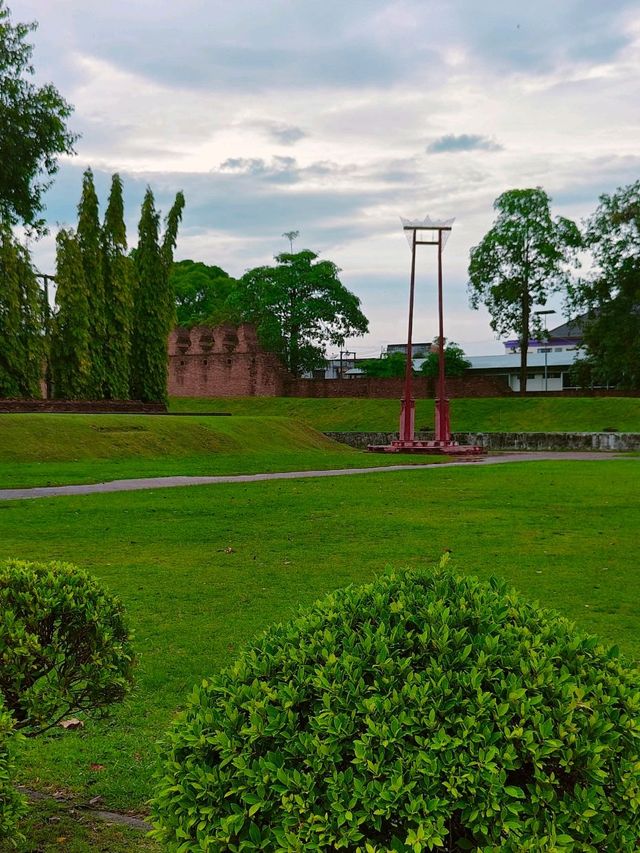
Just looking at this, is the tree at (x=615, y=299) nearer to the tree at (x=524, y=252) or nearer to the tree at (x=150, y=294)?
the tree at (x=524, y=252)

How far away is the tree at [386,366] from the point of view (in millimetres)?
83562

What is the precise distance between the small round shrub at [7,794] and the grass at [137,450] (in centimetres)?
1623

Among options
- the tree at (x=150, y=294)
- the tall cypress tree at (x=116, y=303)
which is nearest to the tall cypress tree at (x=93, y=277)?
the tall cypress tree at (x=116, y=303)

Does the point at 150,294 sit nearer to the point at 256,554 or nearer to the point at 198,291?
the point at 256,554

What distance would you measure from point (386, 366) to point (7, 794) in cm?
8188

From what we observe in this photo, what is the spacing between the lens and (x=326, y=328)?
74750mm

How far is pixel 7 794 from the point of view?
2.95 meters

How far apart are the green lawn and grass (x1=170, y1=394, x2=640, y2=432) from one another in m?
31.8

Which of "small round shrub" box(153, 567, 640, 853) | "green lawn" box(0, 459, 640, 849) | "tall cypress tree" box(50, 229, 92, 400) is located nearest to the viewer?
"small round shrub" box(153, 567, 640, 853)

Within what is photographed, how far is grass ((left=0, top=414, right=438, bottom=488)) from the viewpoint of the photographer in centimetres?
2203

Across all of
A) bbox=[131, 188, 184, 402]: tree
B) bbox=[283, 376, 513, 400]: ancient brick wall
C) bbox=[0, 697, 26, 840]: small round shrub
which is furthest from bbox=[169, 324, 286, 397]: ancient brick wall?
bbox=[0, 697, 26, 840]: small round shrub

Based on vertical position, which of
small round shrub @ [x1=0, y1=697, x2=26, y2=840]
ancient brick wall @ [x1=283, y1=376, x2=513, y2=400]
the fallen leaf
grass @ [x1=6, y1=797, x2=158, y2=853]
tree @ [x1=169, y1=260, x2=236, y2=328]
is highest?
tree @ [x1=169, y1=260, x2=236, y2=328]

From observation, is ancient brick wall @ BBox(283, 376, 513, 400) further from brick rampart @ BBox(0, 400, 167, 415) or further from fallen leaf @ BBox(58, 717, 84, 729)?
fallen leaf @ BBox(58, 717, 84, 729)

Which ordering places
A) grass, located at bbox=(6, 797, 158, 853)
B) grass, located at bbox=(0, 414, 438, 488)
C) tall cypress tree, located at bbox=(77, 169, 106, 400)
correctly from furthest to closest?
1. tall cypress tree, located at bbox=(77, 169, 106, 400)
2. grass, located at bbox=(0, 414, 438, 488)
3. grass, located at bbox=(6, 797, 158, 853)
